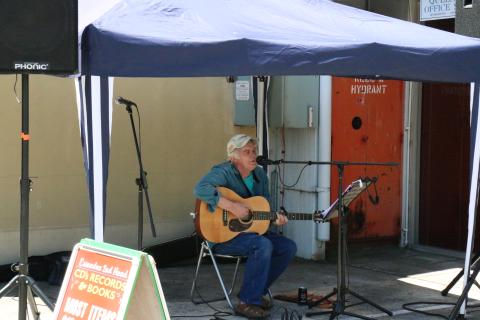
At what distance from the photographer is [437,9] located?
7527 millimetres

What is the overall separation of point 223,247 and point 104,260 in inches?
76.3

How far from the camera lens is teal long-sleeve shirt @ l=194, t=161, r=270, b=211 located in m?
→ 5.64

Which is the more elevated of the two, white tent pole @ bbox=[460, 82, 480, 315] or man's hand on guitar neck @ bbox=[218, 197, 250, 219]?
white tent pole @ bbox=[460, 82, 480, 315]

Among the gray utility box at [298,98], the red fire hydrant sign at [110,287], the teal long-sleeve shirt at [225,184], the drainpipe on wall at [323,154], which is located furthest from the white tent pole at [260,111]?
the red fire hydrant sign at [110,287]

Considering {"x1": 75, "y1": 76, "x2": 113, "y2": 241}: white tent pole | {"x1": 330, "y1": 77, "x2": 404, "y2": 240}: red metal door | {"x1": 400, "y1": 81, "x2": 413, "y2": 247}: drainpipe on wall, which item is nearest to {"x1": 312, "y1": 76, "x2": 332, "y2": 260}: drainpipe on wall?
{"x1": 330, "y1": 77, "x2": 404, "y2": 240}: red metal door

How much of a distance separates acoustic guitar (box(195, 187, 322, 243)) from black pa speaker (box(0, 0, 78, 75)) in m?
1.73

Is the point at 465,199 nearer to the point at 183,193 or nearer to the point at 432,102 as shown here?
the point at 432,102

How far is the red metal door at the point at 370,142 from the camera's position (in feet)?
27.4

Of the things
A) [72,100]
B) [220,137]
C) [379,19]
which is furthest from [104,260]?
[220,137]

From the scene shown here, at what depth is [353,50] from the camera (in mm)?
4910

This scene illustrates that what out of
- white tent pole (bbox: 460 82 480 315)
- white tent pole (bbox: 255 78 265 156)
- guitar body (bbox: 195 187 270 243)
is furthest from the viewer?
white tent pole (bbox: 255 78 265 156)

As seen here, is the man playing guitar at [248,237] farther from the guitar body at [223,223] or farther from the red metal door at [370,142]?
the red metal door at [370,142]

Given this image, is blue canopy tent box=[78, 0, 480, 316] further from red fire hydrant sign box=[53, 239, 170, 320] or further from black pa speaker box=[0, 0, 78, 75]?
red fire hydrant sign box=[53, 239, 170, 320]

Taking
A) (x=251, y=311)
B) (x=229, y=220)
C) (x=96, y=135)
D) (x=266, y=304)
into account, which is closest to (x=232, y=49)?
(x=96, y=135)
